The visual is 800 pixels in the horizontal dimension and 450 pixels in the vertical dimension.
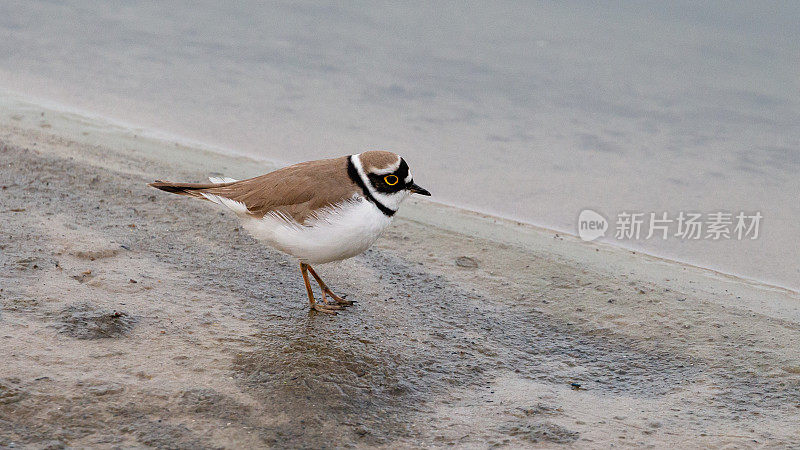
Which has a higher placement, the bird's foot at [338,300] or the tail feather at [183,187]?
the tail feather at [183,187]

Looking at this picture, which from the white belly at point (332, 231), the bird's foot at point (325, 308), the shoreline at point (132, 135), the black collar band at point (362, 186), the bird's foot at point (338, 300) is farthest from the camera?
the shoreline at point (132, 135)

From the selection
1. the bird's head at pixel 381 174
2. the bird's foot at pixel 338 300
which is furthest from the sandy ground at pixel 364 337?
the bird's head at pixel 381 174

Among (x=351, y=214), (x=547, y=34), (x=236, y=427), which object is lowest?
(x=236, y=427)

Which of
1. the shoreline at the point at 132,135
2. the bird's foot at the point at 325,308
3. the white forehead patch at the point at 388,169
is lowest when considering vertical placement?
the bird's foot at the point at 325,308

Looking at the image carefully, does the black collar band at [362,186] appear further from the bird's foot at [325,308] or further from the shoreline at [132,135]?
the shoreline at [132,135]

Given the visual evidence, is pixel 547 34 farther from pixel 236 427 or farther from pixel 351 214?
pixel 236 427

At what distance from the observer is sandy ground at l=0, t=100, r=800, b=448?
3.61 meters

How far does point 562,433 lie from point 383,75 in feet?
22.3

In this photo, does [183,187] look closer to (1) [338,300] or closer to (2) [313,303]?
(2) [313,303]

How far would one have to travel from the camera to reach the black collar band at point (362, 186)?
447 centimetres

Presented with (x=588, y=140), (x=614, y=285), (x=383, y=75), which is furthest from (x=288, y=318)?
(x=383, y=75)

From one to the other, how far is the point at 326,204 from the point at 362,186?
0.74 ft

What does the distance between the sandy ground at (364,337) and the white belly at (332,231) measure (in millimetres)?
431

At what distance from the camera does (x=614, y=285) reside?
211 inches
